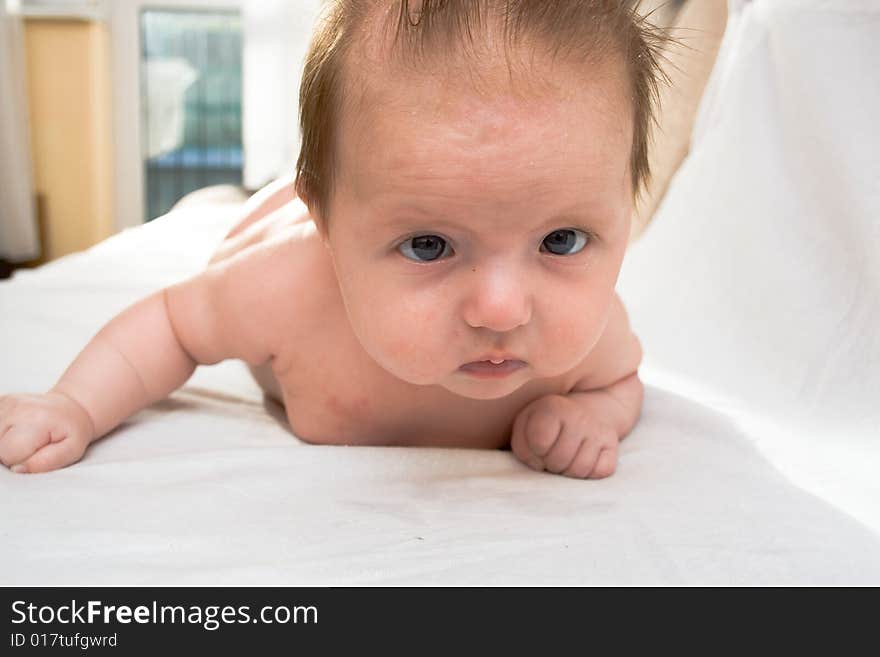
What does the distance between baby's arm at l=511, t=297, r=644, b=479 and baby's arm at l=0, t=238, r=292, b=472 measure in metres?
0.30

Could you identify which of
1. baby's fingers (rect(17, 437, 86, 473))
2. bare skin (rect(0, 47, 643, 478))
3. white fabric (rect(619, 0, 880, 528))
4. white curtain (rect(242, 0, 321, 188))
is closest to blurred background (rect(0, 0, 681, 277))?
white curtain (rect(242, 0, 321, 188))

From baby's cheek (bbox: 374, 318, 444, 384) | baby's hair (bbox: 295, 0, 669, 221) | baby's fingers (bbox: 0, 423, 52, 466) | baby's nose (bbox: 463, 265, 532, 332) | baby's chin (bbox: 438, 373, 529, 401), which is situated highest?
baby's hair (bbox: 295, 0, 669, 221)

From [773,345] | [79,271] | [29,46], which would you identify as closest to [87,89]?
[29,46]

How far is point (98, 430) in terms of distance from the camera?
0.92m

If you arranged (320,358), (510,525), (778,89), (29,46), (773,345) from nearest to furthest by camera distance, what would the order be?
(510,525), (320,358), (773,345), (778,89), (29,46)

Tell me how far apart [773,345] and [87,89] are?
3313mm

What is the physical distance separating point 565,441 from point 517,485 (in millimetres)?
88

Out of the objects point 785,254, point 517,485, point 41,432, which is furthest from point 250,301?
point 785,254

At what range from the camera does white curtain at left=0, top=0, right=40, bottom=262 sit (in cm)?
336

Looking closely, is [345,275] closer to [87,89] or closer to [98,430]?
[98,430]

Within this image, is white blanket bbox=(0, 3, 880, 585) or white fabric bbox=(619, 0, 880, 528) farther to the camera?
white fabric bbox=(619, 0, 880, 528)

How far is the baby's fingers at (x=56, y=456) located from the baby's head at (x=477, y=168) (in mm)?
286

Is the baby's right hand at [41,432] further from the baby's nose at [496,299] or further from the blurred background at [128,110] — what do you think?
the blurred background at [128,110]

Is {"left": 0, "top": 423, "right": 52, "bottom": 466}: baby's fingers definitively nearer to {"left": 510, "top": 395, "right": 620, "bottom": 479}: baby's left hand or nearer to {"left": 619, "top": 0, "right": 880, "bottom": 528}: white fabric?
{"left": 510, "top": 395, "right": 620, "bottom": 479}: baby's left hand
